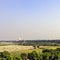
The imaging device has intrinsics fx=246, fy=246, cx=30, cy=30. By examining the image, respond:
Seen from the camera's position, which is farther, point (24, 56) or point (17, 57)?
point (24, 56)

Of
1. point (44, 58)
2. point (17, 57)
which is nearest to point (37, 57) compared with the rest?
point (44, 58)

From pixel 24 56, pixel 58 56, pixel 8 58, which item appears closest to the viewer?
pixel 8 58

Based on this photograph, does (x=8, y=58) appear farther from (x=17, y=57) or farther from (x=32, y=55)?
(x=32, y=55)

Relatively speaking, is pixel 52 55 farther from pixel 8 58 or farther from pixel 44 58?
pixel 8 58

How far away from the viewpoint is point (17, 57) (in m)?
65.9

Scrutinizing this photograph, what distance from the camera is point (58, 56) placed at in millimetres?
68688

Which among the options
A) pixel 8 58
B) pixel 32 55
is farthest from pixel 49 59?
pixel 8 58

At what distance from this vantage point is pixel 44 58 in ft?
228

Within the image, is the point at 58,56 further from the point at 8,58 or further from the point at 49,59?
the point at 8,58

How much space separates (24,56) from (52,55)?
341 inches

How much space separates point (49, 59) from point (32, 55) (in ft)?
19.8

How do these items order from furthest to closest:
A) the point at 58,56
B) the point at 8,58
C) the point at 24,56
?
1. the point at 24,56
2. the point at 58,56
3. the point at 8,58

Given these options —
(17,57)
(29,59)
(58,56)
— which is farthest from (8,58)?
(58,56)

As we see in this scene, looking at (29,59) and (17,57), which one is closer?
(17,57)
